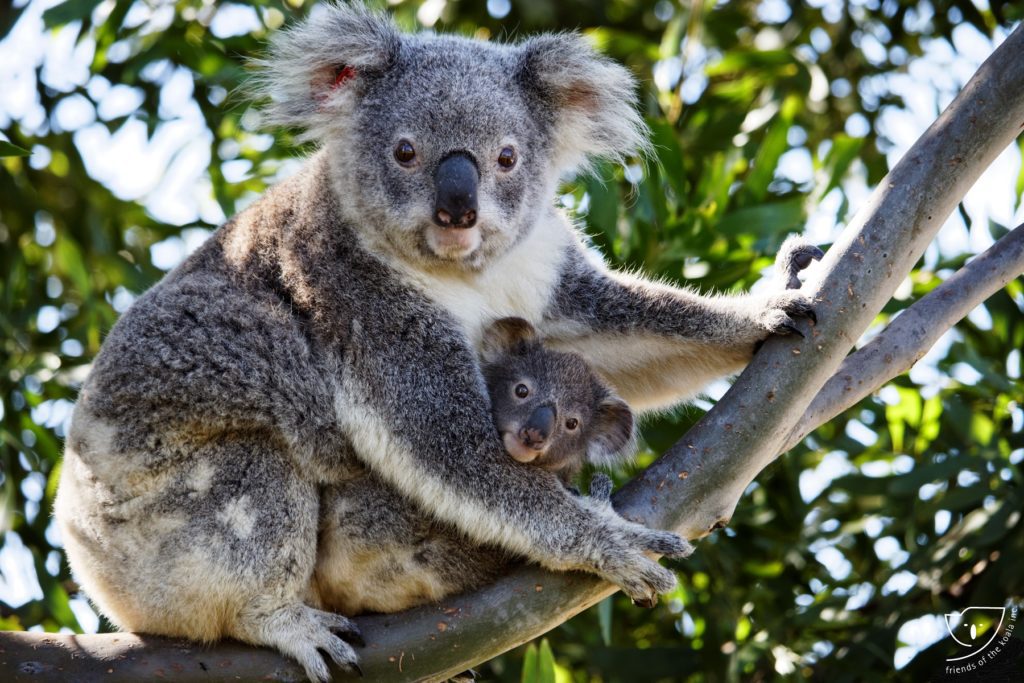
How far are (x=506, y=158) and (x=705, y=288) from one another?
152 centimetres

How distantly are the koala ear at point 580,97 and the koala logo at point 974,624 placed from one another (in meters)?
2.04

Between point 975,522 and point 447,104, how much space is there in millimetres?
2721

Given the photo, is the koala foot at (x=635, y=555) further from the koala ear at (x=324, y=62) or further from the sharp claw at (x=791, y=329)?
the koala ear at (x=324, y=62)

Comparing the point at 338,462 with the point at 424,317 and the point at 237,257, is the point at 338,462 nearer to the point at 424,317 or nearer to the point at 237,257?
the point at 424,317

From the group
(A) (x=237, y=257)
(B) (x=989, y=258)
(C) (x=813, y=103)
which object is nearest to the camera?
(B) (x=989, y=258)

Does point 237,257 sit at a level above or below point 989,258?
below

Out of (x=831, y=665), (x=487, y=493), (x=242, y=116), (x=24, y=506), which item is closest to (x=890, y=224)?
(x=487, y=493)

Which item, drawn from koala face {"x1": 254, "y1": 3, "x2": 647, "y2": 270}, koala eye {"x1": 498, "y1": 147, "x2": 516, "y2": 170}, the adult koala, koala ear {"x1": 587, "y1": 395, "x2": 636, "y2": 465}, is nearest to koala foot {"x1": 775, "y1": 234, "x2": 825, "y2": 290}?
the adult koala

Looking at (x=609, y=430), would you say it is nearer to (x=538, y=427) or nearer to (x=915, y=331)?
(x=538, y=427)

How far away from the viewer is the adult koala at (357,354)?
3.02 m

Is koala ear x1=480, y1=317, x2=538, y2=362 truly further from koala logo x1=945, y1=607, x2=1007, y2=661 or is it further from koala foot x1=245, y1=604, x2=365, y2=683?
koala logo x1=945, y1=607, x2=1007, y2=661

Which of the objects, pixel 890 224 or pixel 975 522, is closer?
pixel 890 224

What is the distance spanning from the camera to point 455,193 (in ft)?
10.3

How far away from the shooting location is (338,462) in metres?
3.18
